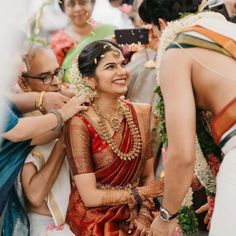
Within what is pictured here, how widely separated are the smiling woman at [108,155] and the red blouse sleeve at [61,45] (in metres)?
1.22

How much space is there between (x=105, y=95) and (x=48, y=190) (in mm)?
579

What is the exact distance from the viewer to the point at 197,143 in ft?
6.77

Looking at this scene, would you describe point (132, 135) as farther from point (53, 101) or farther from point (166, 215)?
point (166, 215)

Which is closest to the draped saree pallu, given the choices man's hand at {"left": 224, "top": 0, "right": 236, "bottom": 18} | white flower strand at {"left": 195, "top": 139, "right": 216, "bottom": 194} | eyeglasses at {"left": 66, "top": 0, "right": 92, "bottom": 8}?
white flower strand at {"left": 195, "top": 139, "right": 216, "bottom": 194}

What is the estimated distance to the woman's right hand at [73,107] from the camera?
243 cm

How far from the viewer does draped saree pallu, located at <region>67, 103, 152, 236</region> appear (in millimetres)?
2395

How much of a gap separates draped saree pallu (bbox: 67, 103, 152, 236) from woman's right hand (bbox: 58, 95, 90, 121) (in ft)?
0.13

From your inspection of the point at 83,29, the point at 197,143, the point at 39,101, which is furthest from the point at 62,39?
the point at 197,143

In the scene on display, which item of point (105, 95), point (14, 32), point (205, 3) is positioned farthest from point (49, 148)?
point (14, 32)

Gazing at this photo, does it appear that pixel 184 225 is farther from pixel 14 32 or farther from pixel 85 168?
pixel 14 32

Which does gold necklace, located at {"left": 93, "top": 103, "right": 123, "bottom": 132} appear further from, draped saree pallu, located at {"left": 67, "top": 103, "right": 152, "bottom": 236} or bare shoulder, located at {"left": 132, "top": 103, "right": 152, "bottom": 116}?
bare shoulder, located at {"left": 132, "top": 103, "right": 152, "bottom": 116}

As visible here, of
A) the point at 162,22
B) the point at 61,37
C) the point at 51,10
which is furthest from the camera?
the point at 51,10

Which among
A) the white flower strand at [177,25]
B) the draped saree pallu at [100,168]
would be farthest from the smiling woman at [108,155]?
the white flower strand at [177,25]

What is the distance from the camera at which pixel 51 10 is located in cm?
416
